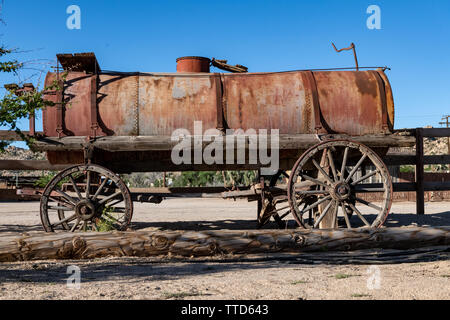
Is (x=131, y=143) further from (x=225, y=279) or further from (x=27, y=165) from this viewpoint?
(x=225, y=279)

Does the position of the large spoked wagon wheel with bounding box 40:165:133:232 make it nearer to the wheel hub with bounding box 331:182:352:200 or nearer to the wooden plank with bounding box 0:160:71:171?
the wooden plank with bounding box 0:160:71:171

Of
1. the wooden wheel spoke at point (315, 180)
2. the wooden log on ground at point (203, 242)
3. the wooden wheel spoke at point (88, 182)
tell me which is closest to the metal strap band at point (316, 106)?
the wooden wheel spoke at point (315, 180)

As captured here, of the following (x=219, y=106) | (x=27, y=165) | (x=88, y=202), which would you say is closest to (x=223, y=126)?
(x=219, y=106)

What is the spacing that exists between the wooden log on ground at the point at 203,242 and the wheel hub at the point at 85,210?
1.22 metres

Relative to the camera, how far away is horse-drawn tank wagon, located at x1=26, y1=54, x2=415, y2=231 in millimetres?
6852

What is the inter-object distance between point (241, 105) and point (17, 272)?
418cm

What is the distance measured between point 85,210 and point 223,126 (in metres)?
2.58

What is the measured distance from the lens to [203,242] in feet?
18.0

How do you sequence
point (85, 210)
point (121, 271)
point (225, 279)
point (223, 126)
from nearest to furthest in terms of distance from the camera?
point (225, 279)
point (121, 271)
point (85, 210)
point (223, 126)

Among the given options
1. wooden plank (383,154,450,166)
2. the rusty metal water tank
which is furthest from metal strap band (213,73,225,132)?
wooden plank (383,154,450,166)

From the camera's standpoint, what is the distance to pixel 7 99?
5148mm

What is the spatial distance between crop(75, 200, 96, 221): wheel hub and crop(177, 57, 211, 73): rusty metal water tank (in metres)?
3.14
